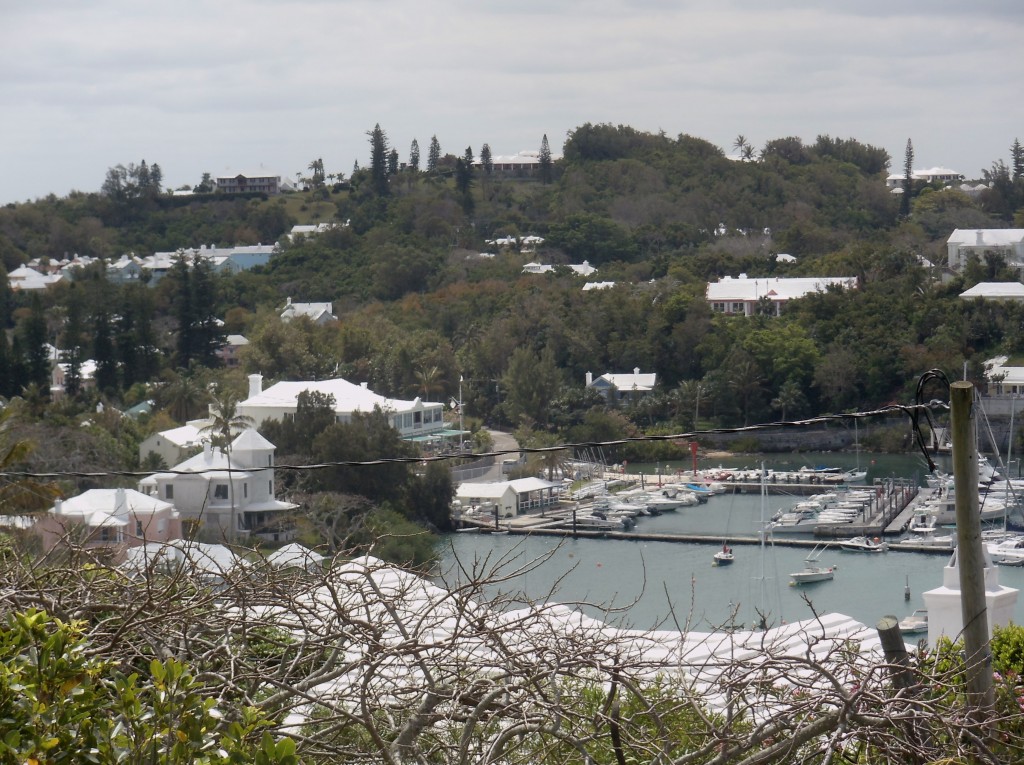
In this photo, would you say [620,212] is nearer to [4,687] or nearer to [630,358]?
[630,358]

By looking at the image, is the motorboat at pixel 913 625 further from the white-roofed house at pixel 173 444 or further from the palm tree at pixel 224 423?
the white-roofed house at pixel 173 444

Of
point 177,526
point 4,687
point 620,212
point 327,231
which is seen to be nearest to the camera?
point 4,687

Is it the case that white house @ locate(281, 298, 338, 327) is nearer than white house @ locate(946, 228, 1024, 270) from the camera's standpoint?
No

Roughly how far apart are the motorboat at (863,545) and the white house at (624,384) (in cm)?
1256

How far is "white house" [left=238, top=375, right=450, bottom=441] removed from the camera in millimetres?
29025

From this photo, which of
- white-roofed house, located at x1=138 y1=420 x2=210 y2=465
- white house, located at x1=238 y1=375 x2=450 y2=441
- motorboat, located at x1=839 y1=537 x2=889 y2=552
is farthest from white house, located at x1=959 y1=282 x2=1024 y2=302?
white-roofed house, located at x1=138 y1=420 x2=210 y2=465

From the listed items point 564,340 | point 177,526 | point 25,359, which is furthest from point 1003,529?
point 25,359

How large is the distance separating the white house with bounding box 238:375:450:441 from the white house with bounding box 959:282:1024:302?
15.5 meters

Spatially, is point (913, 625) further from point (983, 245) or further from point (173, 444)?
point (983, 245)

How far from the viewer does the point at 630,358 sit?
37.6 meters

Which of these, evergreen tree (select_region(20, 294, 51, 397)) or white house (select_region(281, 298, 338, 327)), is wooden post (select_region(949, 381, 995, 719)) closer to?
evergreen tree (select_region(20, 294, 51, 397))

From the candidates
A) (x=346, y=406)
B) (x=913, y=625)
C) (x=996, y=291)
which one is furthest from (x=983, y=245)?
(x=913, y=625)

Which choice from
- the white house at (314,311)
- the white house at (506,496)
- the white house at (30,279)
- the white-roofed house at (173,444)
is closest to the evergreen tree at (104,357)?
the white-roofed house at (173,444)

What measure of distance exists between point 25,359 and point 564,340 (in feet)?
Result: 47.6
